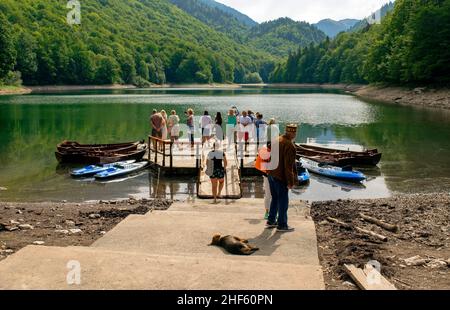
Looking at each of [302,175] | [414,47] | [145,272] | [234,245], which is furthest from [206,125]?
[414,47]

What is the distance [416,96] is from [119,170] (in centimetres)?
6928

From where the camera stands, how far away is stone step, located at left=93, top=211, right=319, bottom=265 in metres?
8.73

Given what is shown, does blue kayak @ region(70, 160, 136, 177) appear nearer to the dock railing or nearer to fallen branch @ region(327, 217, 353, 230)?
the dock railing

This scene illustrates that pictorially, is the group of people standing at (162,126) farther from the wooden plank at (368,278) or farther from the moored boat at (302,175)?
the wooden plank at (368,278)

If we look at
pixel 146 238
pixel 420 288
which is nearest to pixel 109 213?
pixel 146 238

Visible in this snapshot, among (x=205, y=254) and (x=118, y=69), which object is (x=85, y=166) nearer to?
(x=205, y=254)

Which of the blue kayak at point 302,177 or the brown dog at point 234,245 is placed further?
the blue kayak at point 302,177

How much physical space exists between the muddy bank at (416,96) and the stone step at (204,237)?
6343 cm

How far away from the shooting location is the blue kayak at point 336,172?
2323 cm

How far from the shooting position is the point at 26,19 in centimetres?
16925

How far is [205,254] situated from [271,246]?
1453 mm

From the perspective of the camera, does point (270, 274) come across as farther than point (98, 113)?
No

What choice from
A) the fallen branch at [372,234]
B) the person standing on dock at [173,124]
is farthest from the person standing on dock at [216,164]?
the person standing on dock at [173,124]

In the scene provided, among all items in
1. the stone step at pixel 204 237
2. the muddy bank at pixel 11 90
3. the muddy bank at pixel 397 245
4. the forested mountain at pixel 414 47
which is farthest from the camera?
the muddy bank at pixel 11 90
